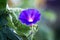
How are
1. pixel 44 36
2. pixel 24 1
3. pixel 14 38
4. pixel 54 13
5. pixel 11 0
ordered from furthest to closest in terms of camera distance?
1. pixel 54 13
2. pixel 24 1
3. pixel 11 0
4. pixel 44 36
5. pixel 14 38

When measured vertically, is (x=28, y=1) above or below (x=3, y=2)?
below

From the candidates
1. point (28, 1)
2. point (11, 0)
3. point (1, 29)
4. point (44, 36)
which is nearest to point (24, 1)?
point (28, 1)

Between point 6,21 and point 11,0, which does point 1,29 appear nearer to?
point 6,21

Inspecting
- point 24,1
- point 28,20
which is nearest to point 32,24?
point 28,20

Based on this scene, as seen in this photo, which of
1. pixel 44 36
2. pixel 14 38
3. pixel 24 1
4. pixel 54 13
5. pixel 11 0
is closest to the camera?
pixel 14 38

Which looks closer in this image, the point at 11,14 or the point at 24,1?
the point at 11,14

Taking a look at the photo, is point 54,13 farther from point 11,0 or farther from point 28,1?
point 11,0

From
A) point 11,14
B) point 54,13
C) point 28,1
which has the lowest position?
point 54,13
